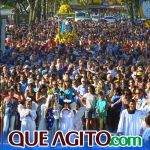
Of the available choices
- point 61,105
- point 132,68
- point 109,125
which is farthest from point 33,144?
point 132,68

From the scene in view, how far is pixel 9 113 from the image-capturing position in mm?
13320

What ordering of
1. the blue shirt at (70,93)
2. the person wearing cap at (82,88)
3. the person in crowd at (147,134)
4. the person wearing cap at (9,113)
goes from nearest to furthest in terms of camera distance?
the person in crowd at (147,134) < the person wearing cap at (9,113) < the blue shirt at (70,93) < the person wearing cap at (82,88)

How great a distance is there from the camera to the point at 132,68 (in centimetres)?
1897

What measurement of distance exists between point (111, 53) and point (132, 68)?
6558 mm

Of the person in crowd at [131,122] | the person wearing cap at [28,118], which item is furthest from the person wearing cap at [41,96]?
the person in crowd at [131,122]

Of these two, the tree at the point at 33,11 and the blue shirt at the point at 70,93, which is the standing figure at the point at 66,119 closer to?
the blue shirt at the point at 70,93

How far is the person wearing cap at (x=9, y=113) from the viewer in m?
13.1

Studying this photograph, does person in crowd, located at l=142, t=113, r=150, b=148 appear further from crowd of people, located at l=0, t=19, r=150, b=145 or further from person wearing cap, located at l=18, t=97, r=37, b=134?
person wearing cap, located at l=18, t=97, r=37, b=134

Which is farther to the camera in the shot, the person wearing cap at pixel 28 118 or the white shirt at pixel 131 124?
the person wearing cap at pixel 28 118

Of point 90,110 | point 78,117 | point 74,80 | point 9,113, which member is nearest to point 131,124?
point 78,117

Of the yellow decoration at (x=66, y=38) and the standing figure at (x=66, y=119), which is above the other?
the standing figure at (x=66, y=119)

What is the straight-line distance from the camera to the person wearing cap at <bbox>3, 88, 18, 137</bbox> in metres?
13.1

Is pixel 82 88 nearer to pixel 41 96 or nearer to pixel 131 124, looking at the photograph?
pixel 41 96

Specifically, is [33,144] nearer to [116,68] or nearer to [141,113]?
[141,113]
